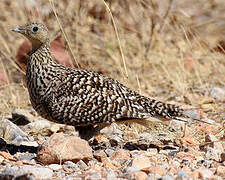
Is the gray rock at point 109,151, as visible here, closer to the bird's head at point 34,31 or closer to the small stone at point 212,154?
the small stone at point 212,154

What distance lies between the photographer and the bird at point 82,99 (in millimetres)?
4746

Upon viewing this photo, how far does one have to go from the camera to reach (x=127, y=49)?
8.34 meters

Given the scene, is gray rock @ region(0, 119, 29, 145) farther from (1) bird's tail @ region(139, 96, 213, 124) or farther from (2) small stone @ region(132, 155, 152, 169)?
(2) small stone @ region(132, 155, 152, 169)

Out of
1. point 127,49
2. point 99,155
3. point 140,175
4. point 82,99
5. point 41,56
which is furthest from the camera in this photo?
point 127,49

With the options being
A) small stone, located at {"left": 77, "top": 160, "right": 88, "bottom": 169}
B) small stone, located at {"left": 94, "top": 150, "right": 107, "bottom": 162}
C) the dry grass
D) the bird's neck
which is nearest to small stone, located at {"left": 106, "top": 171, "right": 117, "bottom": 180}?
small stone, located at {"left": 77, "top": 160, "right": 88, "bottom": 169}

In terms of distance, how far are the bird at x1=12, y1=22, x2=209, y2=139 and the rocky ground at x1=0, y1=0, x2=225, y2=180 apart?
201mm

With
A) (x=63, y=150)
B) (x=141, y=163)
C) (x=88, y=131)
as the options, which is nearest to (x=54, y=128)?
(x=88, y=131)

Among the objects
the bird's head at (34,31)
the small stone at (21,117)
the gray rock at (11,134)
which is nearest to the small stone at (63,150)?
the gray rock at (11,134)

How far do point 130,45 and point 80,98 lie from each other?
3814 millimetres

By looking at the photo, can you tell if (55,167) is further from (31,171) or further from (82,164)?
(31,171)

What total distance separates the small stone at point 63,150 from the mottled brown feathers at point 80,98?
20.8 inches

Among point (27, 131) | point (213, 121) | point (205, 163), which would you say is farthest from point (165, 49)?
point (205, 163)

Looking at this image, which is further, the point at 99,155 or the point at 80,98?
the point at 80,98

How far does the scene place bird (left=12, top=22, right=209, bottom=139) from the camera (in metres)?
4.75
